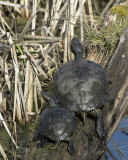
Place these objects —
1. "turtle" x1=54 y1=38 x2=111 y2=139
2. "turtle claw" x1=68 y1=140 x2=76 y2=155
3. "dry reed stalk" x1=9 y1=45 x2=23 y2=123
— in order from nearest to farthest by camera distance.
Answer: "turtle claw" x1=68 y1=140 x2=76 y2=155, "turtle" x1=54 y1=38 x2=111 y2=139, "dry reed stalk" x1=9 y1=45 x2=23 y2=123

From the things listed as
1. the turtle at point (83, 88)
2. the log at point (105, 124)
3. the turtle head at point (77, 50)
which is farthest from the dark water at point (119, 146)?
the turtle head at point (77, 50)

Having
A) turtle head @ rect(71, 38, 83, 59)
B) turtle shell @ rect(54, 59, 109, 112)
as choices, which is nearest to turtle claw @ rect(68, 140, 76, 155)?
turtle shell @ rect(54, 59, 109, 112)

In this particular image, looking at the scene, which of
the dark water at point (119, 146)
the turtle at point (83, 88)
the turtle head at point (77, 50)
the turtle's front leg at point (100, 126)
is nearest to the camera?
the turtle's front leg at point (100, 126)

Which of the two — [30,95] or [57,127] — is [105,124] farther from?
[30,95]

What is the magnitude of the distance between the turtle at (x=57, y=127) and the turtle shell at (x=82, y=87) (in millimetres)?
157

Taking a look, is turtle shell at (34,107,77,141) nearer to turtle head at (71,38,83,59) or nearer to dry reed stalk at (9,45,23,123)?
dry reed stalk at (9,45,23,123)

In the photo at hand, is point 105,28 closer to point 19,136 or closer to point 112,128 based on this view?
point 112,128

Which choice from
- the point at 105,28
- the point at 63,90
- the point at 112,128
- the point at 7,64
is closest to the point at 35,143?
the point at 63,90

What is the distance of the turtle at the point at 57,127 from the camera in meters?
2.27

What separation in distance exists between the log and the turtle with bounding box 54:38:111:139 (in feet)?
0.27

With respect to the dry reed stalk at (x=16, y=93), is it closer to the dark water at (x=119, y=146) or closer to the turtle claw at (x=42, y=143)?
the turtle claw at (x=42, y=143)

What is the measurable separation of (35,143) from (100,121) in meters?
0.60

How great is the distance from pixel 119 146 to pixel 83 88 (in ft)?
2.82

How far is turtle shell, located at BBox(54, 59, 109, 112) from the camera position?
2514 mm
